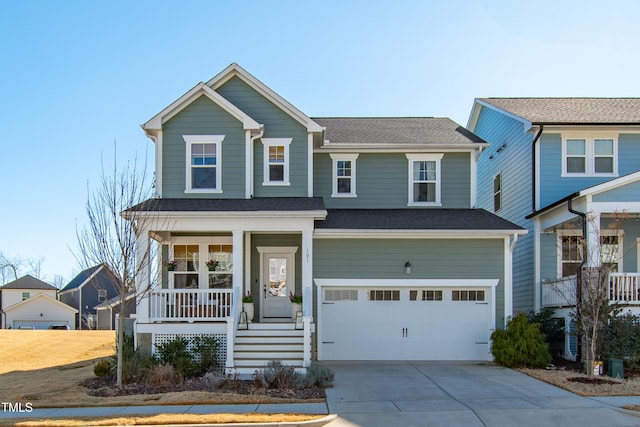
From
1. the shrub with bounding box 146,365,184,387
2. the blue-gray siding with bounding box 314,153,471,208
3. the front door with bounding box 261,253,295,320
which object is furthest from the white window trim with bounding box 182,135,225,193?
the shrub with bounding box 146,365,184,387

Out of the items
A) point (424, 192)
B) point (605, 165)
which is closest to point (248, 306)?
point (424, 192)

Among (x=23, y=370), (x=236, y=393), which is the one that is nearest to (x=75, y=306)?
(x=23, y=370)

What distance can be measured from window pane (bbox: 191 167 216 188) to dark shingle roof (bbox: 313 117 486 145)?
423cm

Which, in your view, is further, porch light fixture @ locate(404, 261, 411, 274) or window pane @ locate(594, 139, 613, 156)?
window pane @ locate(594, 139, 613, 156)

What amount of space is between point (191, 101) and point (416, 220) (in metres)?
7.39

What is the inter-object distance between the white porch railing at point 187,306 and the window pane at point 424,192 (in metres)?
7.01

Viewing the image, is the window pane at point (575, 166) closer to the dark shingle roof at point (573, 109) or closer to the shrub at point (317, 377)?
the dark shingle roof at point (573, 109)

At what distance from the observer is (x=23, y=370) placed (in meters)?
17.4

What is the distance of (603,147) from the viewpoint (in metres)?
19.5

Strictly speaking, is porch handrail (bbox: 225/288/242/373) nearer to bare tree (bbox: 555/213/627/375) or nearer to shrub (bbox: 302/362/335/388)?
shrub (bbox: 302/362/335/388)

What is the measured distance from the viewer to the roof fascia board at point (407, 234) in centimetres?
1730

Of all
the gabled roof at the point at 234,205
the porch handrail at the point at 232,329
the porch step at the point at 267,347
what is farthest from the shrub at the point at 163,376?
the gabled roof at the point at 234,205

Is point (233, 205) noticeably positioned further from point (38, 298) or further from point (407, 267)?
point (38, 298)

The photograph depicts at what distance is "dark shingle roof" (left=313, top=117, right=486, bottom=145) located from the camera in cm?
2022
